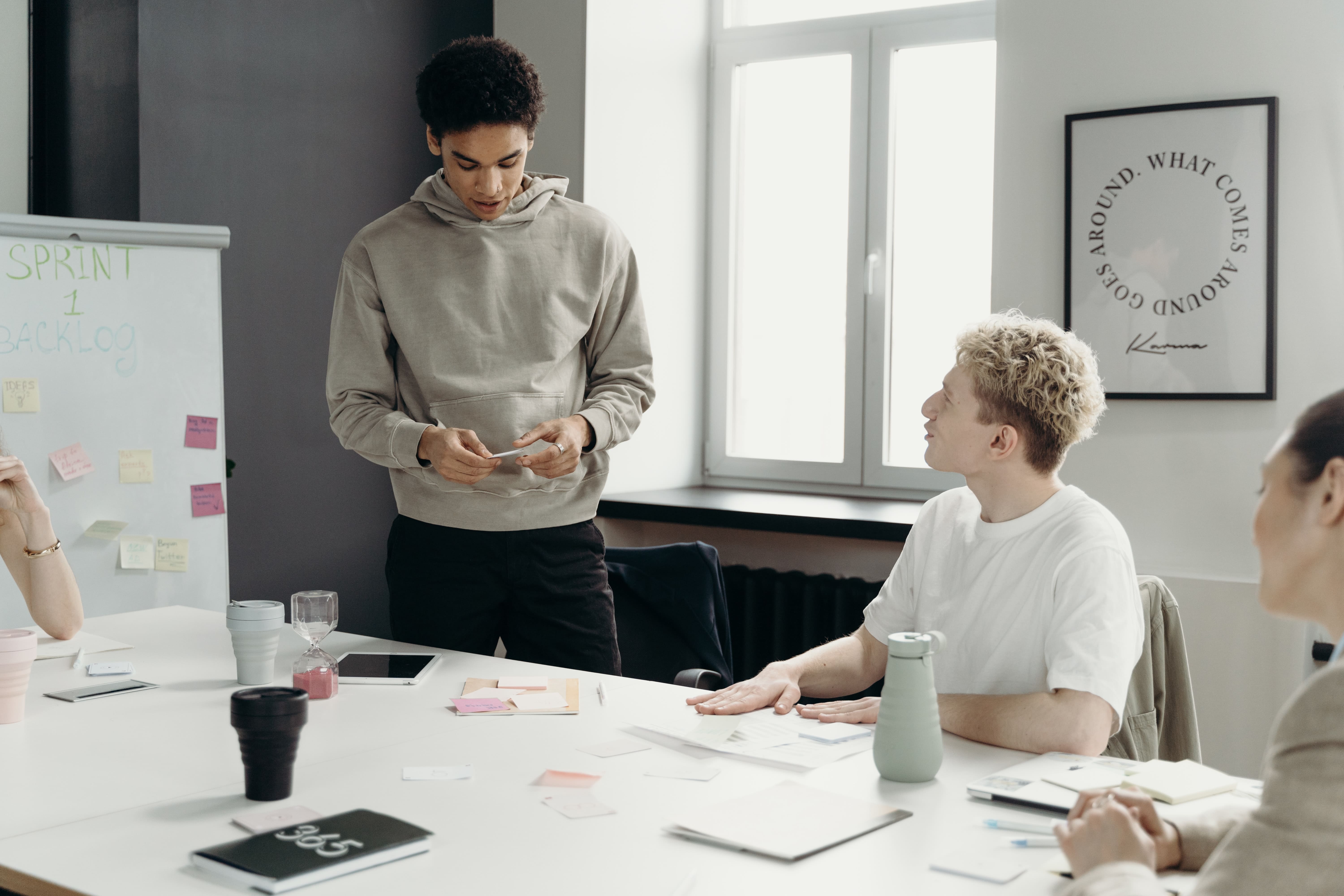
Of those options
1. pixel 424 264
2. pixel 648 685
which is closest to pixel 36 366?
pixel 424 264

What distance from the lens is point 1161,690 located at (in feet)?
5.97

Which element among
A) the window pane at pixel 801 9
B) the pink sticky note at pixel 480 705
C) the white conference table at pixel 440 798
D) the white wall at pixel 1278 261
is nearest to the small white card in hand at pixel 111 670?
the white conference table at pixel 440 798

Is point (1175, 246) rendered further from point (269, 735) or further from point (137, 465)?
point (137, 465)

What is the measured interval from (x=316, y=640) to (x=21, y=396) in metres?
1.25

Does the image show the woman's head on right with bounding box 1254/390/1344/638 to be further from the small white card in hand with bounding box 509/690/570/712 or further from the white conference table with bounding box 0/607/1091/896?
the small white card in hand with bounding box 509/690/570/712

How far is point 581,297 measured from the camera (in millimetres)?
2252

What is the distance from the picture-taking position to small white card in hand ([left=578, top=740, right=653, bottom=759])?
1.46 metres

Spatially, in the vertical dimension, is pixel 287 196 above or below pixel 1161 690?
above

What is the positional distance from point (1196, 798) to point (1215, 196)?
1.98 meters

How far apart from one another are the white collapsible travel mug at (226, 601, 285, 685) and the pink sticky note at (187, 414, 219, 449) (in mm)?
1166

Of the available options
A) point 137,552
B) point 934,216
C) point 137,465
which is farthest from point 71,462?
point 934,216

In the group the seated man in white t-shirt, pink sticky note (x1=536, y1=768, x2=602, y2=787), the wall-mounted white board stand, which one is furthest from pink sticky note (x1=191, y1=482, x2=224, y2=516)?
pink sticky note (x1=536, y1=768, x2=602, y2=787)

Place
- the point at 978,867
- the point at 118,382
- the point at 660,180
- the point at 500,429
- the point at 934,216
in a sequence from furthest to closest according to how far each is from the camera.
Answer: the point at 660,180 → the point at 934,216 → the point at 118,382 → the point at 500,429 → the point at 978,867

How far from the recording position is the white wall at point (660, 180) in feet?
11.8
